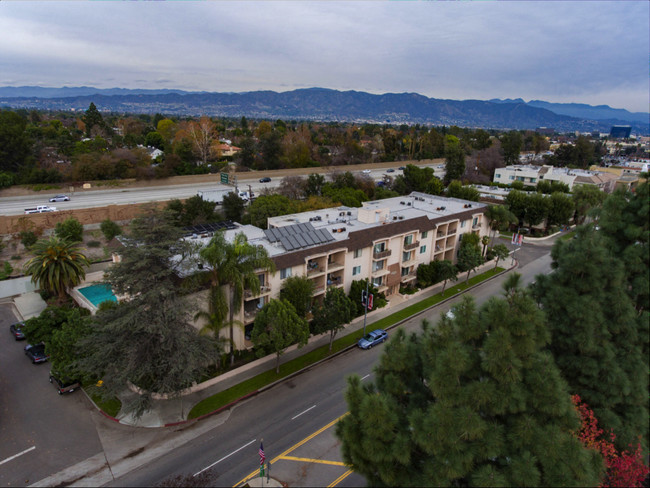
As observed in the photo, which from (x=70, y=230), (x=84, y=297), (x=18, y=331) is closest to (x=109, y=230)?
(x=70, y=230)

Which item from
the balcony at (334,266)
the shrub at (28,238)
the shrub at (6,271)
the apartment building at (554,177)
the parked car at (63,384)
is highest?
the apartment building at (554,177)

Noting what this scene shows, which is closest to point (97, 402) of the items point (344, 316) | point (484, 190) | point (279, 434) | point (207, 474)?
point (207, 474)

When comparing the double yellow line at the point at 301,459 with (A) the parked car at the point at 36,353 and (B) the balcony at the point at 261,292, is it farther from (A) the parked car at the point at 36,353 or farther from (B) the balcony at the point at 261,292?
(A) the parked car at the point at 36,353

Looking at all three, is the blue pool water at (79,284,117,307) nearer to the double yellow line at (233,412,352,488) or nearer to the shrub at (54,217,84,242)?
the shrub at (54,217,84,242)

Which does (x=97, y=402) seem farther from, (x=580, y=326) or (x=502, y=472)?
(x=580, y=326)

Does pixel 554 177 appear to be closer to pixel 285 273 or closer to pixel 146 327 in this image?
pixel 285 273

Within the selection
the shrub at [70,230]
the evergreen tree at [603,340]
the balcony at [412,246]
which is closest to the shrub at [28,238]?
the shrub at [70,230]
